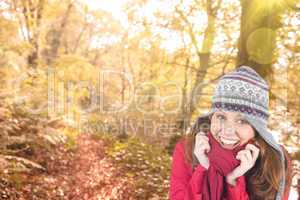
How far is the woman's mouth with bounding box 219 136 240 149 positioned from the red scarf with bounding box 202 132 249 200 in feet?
0.09

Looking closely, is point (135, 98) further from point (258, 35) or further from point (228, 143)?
point (228, 143)

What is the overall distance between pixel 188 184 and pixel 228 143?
1.35 feet

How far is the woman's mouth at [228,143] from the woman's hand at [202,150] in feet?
0.32

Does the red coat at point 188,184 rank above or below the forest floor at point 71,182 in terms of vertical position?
above

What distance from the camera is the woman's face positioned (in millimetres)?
2172

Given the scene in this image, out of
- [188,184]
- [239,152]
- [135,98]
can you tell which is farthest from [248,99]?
[135,98]

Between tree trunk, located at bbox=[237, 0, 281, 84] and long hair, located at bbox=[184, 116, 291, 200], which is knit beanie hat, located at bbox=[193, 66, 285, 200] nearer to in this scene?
long hair, located at bbox=[184, 116, 291, 200]

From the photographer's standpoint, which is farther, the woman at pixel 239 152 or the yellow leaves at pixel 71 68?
the yellow leaves at pixel 71 68

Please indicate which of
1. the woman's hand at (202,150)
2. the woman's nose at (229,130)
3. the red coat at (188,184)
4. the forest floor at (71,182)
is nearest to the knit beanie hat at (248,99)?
the woman's nose at (229,130)

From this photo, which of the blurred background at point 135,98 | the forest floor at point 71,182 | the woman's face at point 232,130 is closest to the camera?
the woman's face at point 232,130

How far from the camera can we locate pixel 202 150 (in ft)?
7.26

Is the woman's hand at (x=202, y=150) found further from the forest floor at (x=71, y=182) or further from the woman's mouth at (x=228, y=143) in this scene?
the forest floor at (x=71, y=182)

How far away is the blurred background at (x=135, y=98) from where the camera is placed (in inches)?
192

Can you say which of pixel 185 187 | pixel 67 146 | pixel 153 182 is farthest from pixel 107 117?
pixel 185 187
